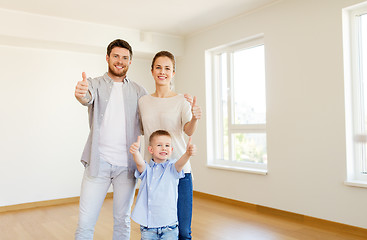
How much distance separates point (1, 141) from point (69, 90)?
1.18 m

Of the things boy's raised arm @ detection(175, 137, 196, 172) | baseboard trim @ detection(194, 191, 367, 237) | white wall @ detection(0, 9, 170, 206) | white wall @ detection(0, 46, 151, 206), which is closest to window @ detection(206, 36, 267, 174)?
baseboard trim @ detection(194, 191, 367, 237)

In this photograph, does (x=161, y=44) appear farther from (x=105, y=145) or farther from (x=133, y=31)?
(x=105, y=145)

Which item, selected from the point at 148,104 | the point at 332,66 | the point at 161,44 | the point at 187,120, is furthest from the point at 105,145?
the point at 161,44

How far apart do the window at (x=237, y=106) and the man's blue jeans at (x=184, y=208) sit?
2492 millimetres

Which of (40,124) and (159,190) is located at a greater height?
(40,124)

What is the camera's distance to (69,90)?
5.21 meters

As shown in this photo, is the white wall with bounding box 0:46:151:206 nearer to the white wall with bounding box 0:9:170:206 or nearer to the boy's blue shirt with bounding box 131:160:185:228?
the white wall with bounding box 0:9:170:206

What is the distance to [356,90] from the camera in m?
3.46

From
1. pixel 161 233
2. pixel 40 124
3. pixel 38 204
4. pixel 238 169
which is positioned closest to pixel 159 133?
pixel 161 233

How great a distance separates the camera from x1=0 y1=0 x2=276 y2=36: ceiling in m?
4.07

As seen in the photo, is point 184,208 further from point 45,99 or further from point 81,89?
point 45,99

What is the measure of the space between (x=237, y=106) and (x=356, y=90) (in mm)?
1814

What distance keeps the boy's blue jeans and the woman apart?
4 cm

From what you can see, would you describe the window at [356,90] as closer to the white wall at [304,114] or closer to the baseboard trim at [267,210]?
the white wall at [304,114]
